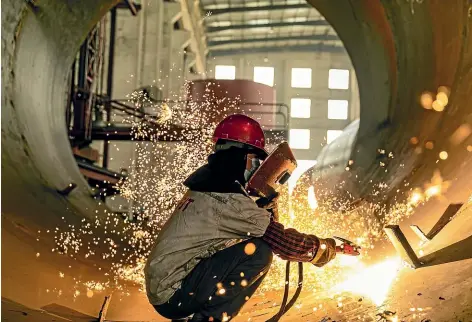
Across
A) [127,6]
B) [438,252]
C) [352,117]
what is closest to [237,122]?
[438,252]

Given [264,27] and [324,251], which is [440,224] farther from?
[264,27]

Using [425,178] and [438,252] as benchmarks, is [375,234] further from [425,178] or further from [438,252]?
[438,252]

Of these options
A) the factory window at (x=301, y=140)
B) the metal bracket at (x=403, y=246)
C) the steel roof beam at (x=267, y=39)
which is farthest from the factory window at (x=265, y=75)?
the metal bracket at (x=403, y=246)

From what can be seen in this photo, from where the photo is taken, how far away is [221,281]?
8.00ft

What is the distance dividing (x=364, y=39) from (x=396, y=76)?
29.7 inches

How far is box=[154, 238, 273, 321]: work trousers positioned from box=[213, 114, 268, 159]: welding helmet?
1.32 ft

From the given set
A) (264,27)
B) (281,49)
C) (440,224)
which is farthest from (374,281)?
(281,49)

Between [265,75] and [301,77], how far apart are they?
4.45ft

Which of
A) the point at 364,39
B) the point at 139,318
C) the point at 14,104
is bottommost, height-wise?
the point at 139,318

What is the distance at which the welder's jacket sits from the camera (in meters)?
2.37

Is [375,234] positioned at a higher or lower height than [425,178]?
lower

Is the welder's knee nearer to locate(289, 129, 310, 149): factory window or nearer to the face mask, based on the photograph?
the face mask

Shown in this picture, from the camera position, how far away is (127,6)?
1345 centimetres

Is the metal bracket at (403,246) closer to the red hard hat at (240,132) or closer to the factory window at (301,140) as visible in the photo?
the red hard hat at (240,132)
